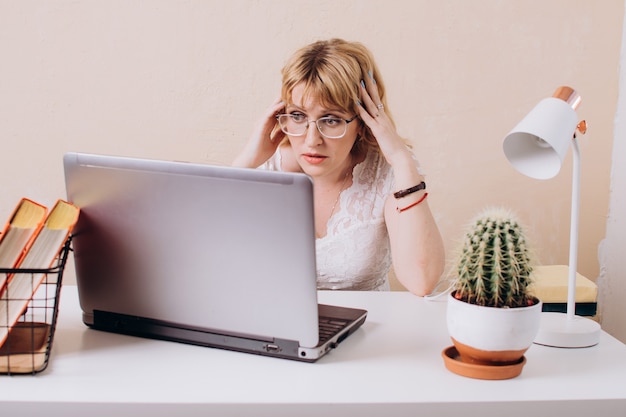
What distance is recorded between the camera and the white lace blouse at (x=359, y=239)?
5.82ft

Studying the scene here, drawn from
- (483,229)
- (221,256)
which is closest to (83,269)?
(221,256)

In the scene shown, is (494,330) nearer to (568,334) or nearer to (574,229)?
(568,334)

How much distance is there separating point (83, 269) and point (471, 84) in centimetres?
161

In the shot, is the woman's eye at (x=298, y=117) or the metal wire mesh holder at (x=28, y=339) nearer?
the metal wire mesh holder at (x=28, y=339)

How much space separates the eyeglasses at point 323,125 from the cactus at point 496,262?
2.41 ft

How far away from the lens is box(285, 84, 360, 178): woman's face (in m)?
1.67

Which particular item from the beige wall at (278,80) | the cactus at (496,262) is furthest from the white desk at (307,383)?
the beige wall at (278,80)

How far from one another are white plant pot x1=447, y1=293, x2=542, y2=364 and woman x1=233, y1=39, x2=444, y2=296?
48 cm

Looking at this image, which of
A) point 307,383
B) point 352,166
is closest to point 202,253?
point 307,383

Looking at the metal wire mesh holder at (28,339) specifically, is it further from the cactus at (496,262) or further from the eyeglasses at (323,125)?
the eyeglasses at (323,125)

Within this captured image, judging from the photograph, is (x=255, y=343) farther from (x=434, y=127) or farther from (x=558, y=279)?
(x=434, y=127)

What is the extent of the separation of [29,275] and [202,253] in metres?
0.26

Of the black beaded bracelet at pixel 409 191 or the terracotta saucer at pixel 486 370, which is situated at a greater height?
the black beaded bracelet at pixel 409 191

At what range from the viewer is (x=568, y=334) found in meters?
1.15
